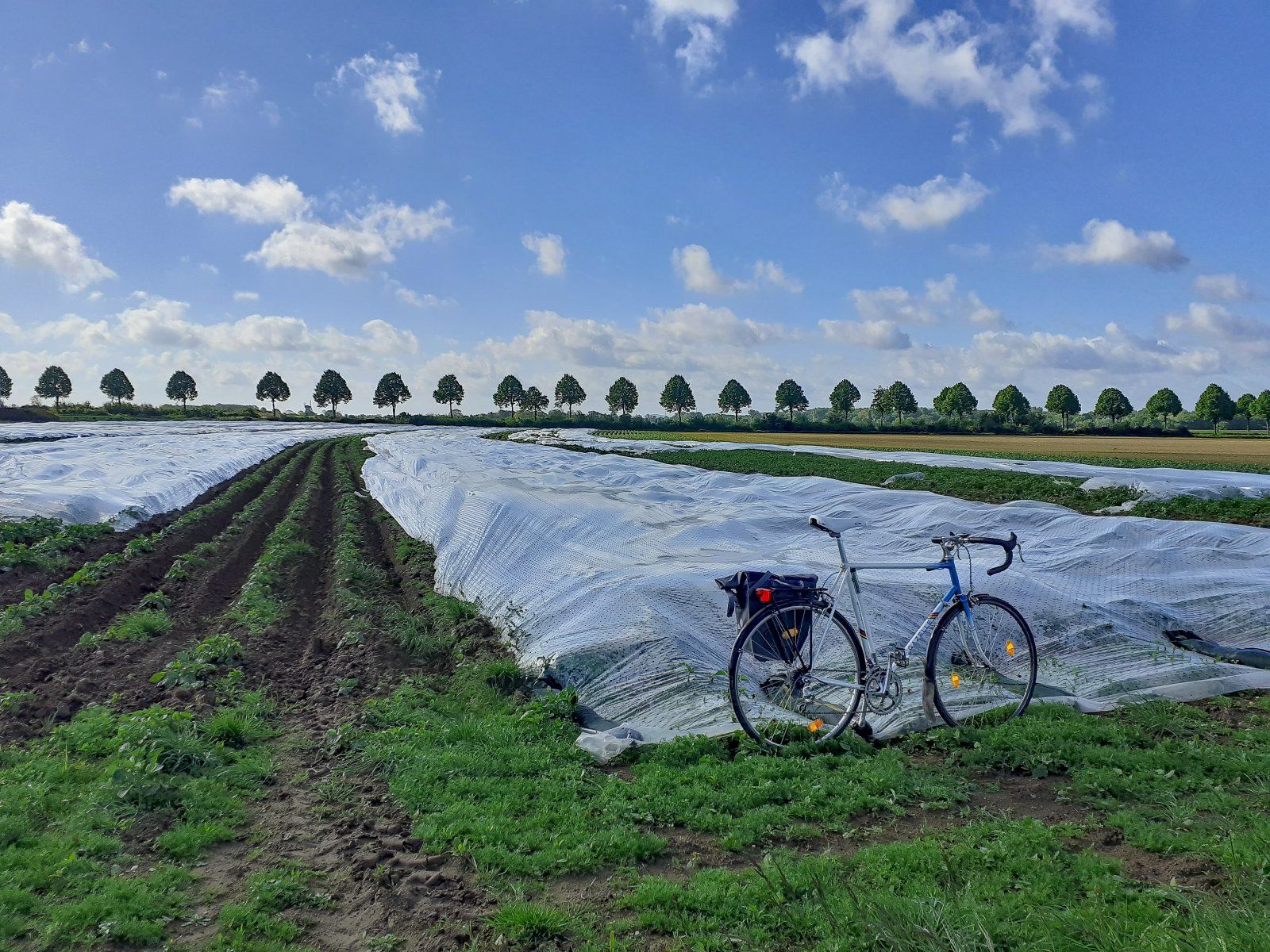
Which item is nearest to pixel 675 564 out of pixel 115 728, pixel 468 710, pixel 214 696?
pixel 468 710

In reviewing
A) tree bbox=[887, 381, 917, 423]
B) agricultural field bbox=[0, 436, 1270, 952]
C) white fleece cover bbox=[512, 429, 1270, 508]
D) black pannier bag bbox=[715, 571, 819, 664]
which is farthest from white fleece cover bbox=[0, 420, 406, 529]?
tree bbox=[887, 381, 917, 423]

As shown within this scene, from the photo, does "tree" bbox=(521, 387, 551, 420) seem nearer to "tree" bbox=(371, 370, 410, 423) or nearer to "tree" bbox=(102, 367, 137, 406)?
"tree" bbox=(371, 370, 410, 423)

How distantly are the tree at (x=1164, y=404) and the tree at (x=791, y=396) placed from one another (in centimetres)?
4724

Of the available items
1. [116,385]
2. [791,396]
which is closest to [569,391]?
[791,396]

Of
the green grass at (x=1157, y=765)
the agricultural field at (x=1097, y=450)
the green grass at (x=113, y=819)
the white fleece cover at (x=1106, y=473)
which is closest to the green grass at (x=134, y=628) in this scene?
the green grass at (x=113, y=819)

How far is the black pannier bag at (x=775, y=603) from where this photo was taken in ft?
16.3

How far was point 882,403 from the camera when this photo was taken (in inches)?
4186

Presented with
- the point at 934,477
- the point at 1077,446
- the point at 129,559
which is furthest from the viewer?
the point at 1077,446

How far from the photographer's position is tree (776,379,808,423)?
100375 millimetres

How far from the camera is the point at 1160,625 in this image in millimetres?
6961

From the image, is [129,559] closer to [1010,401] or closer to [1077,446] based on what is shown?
[1077,446]

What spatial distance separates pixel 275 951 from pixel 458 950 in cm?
76

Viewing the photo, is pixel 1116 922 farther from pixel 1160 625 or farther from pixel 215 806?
pixel 1160 625

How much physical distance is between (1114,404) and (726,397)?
52.3 m
